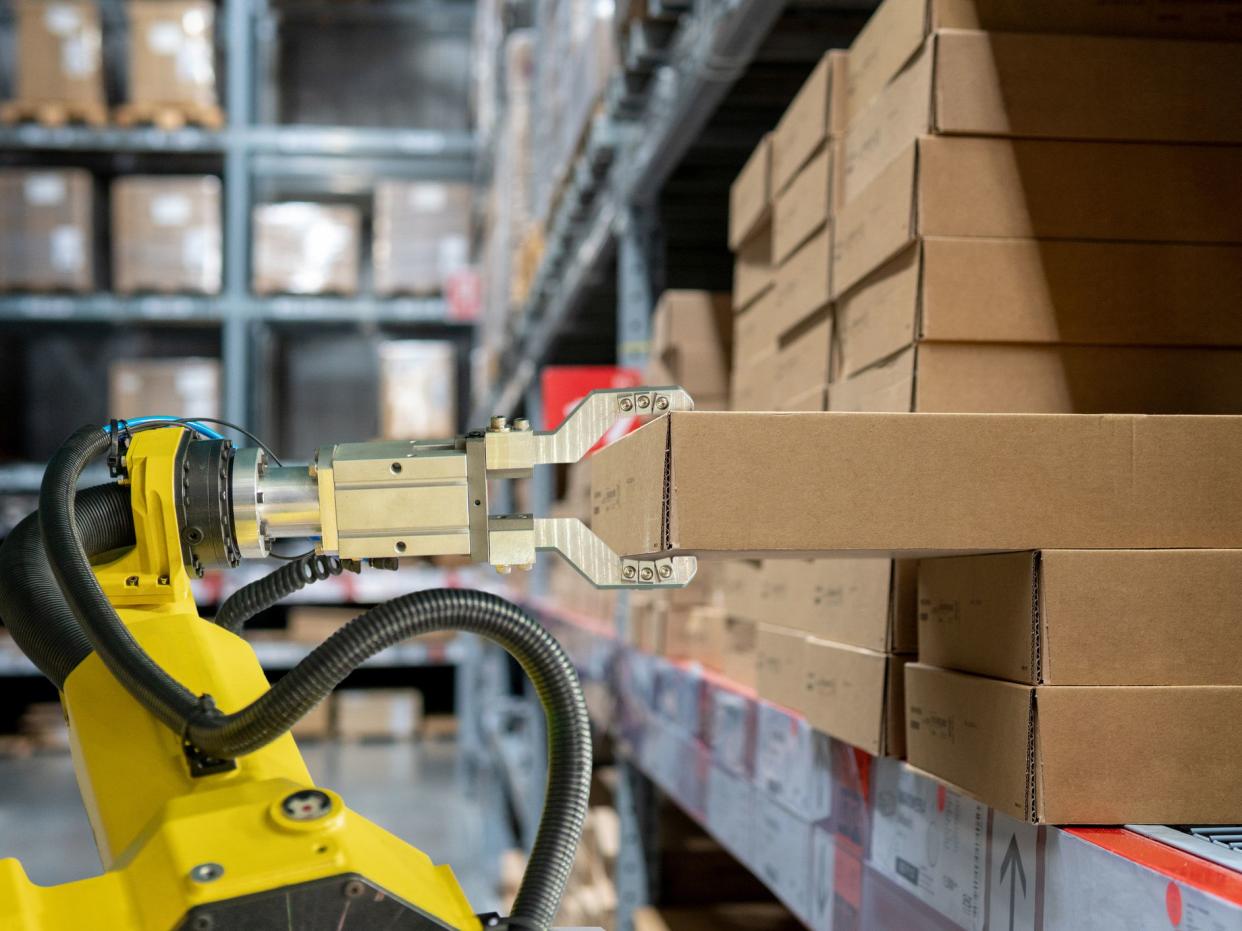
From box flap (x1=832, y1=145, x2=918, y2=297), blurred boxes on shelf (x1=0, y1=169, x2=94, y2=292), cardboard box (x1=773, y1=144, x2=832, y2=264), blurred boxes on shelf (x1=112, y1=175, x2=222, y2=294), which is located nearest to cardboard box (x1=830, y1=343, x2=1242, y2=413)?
box flap (x1=832, y1=145, x2=918, y2=297)

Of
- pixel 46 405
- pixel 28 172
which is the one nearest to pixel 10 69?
pixel 28 172

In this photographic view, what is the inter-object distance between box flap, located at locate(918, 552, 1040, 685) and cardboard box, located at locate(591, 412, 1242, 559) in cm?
5

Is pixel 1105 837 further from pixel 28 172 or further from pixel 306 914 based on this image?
pixel 28 172

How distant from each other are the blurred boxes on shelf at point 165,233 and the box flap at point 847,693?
6.41 m

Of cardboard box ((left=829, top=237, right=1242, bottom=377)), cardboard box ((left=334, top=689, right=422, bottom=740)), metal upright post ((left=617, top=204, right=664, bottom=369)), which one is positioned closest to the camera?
cardboard box ((left=829, top=237, right=1242, bottom=377))

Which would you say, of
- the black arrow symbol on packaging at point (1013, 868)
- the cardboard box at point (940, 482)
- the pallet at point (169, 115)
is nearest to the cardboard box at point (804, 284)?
the cardboard box at point (940, 482)

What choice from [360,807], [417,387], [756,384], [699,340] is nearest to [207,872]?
[756,384]

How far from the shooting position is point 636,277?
256 cm

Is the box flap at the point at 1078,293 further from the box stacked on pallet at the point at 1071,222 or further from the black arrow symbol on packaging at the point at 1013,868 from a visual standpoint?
the black arrow symbol on packaging at the point at 1013,868

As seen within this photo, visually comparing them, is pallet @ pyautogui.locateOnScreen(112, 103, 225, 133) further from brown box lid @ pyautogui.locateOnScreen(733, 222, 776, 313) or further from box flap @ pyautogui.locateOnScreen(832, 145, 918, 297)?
box flap @ pyautogui.locateOnScreen(832, 145, 918, 297)

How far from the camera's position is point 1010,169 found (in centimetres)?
112

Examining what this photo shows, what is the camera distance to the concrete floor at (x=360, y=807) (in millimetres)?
4949

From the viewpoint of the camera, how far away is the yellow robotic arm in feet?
2.42

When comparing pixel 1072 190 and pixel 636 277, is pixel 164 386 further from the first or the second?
pixel 1072 190
